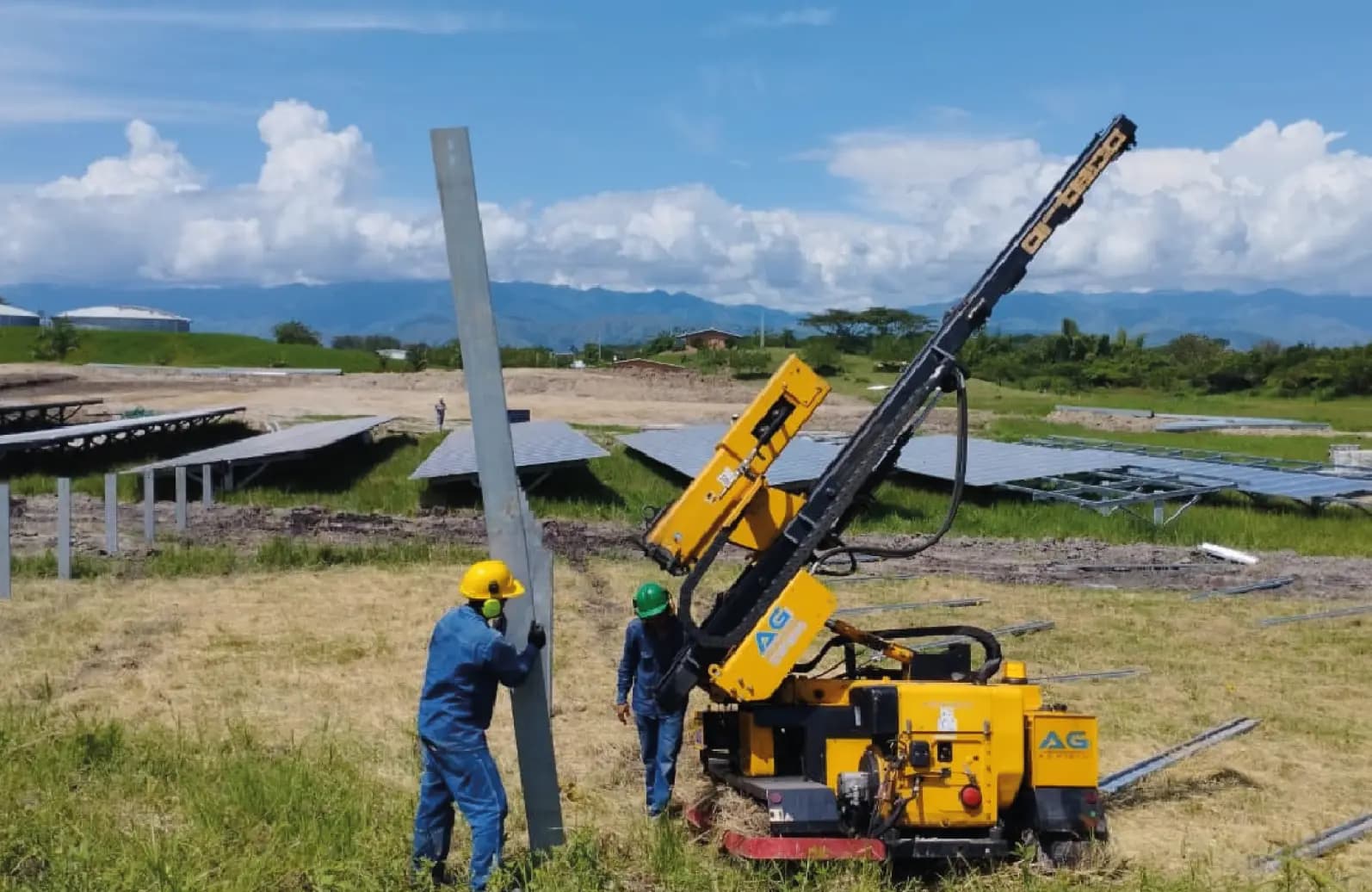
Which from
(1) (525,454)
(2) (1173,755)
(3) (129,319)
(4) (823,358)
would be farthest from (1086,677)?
(3) (129,319)

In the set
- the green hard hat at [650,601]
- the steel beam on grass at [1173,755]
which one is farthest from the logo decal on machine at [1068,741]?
the green hard hat at [650,601]

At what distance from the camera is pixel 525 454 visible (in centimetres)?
2444

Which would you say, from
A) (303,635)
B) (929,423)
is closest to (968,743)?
(303,635)

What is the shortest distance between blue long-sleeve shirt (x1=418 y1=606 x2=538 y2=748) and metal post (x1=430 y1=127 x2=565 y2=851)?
16cm

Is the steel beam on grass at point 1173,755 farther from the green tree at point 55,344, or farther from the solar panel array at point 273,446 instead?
the green tree at point 55,344

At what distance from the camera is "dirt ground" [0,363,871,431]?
145ft

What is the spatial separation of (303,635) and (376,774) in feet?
16.4

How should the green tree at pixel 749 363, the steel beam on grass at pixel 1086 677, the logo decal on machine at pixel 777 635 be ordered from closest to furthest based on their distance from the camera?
the logo decal on machine at pixel 777 635 → the steel beam on grass at pixel 1086 677 → the green tree at pixel 749 363

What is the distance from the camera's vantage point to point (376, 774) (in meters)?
7.98

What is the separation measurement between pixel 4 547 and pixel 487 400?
36.0 feet

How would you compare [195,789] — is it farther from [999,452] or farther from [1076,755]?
[999,452]

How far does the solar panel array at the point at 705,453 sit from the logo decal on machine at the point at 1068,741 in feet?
37.0

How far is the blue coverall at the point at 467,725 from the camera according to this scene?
5.90 m

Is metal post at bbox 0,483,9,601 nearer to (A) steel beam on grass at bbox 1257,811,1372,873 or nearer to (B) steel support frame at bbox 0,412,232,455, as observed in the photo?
(B) steel support frame at bbox 0,412,232,455
